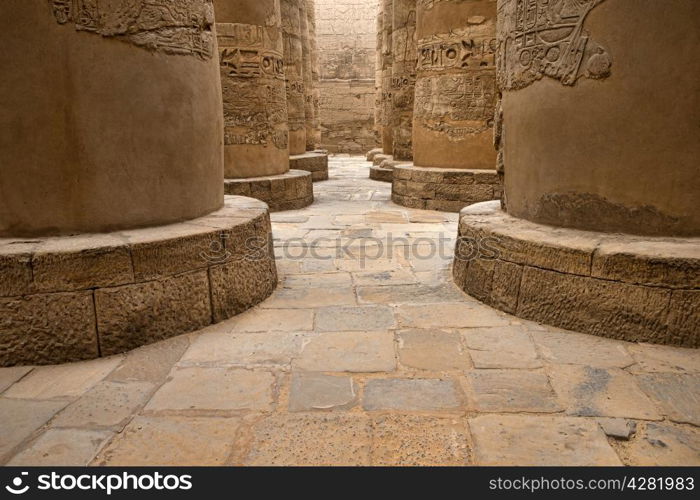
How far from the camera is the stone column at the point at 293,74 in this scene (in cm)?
1066

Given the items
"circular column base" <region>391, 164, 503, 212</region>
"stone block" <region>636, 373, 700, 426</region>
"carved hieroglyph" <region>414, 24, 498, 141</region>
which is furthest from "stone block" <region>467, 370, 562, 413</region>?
"carved hieroglyph" <region>414, 24, 498, 141</region>

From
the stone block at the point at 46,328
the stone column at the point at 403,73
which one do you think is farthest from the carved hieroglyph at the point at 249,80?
the stone block at the point at 46,328

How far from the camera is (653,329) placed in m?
2.75

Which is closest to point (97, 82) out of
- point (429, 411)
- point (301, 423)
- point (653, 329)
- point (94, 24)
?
point (94, 24)

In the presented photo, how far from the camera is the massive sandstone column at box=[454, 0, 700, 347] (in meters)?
2.72

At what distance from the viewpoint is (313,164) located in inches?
420

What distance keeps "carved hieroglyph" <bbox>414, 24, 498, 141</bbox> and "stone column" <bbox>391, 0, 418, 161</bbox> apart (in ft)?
8.28

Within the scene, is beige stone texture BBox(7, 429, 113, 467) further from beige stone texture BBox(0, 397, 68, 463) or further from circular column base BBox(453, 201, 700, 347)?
circular column base BBox(453, 201, 700, 347)

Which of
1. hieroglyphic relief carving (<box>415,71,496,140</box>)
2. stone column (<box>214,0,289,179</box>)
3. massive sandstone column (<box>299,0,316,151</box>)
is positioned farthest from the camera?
massive sandstone column (<box>299,0,316,151</box>)

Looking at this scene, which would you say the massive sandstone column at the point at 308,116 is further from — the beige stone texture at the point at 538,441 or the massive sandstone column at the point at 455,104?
the beige stone texture at the point at 538,441

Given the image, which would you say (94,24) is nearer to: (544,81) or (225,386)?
(225,386)

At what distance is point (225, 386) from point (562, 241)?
6.45ft
